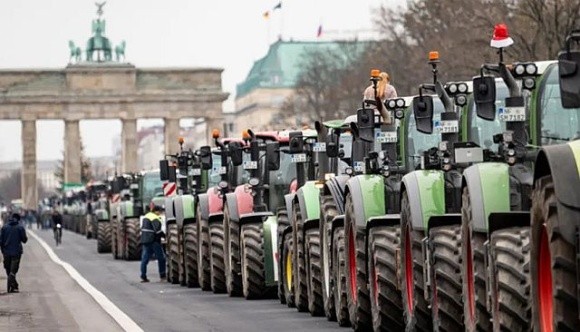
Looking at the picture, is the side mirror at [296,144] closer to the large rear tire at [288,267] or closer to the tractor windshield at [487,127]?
the large rear tire at [288,267]

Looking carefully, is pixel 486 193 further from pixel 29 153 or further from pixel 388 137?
pixel 29 153

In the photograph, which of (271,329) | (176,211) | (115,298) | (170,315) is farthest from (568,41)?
(176,211)

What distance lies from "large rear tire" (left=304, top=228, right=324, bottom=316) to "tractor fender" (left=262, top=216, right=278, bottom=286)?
13.8 ft

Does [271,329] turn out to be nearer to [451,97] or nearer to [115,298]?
[451,97]

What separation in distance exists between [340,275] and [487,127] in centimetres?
400

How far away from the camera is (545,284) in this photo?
12.7 meters

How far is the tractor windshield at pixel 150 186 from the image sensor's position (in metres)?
57.1

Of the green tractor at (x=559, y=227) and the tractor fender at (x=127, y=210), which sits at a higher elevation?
the tractor fender at (x=127, y=210)

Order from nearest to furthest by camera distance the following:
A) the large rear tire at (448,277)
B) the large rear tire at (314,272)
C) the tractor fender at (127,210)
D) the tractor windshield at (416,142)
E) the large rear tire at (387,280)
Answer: the large rear tire at (448,277) < the large rear tire at (387,280) < the tractor windshield at (416,142) < the large rear tire at (314,272) < the tractor fender at (127,210)

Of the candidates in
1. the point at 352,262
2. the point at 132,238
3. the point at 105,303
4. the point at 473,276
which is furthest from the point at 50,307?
the point at 132,238

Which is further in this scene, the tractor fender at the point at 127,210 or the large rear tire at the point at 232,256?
the tractor fender at the point at 127,210

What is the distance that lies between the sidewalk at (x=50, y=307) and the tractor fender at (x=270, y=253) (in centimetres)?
222

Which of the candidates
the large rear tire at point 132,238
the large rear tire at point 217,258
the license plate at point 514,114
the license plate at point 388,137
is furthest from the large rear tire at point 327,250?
the large rear tire at point 132,238

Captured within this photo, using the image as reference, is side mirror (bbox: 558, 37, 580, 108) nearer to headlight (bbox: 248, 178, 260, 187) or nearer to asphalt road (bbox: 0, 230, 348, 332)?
asphalt road (bbox: 0, 230, 348, 332)
